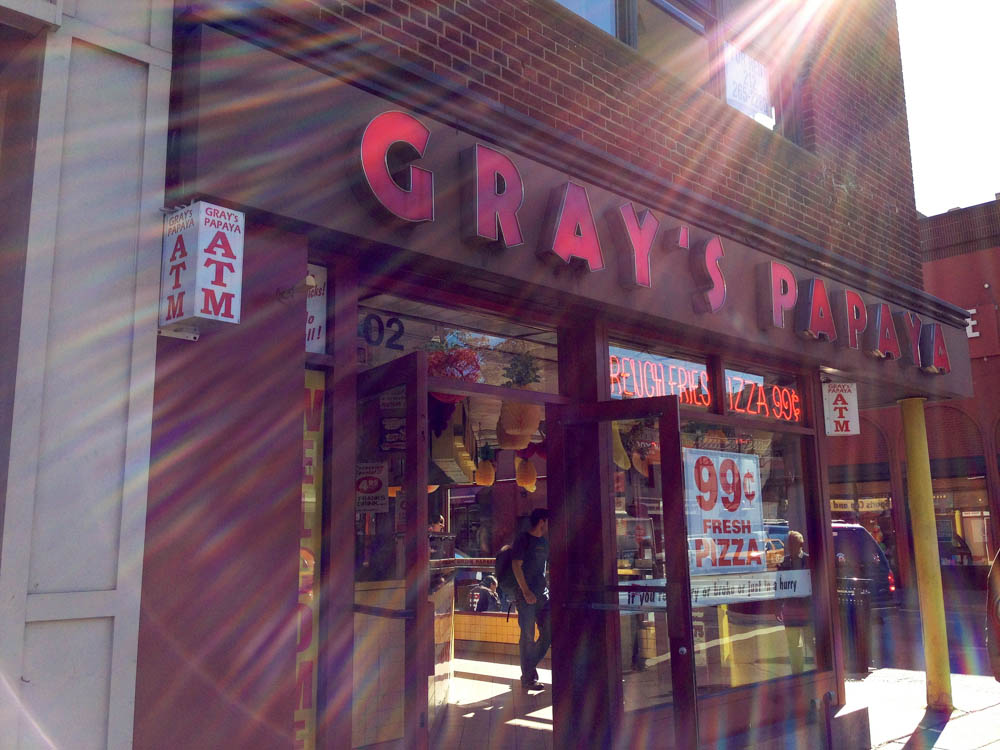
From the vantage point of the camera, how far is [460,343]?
5.45 metres

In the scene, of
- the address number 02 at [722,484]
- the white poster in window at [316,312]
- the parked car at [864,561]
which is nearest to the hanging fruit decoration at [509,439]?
the address number 02 at [722,484]

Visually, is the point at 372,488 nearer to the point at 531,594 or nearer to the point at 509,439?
the point at 509,439

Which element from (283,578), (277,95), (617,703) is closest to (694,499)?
(617,703)

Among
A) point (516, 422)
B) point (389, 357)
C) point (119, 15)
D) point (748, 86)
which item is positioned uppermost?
point (748, 86)

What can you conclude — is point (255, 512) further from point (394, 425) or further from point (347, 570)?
point (394, 425)

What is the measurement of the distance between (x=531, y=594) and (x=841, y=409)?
3617mm

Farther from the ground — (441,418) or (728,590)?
(441,418)

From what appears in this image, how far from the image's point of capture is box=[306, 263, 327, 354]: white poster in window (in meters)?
4.37

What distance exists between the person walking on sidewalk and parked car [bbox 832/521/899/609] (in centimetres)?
750

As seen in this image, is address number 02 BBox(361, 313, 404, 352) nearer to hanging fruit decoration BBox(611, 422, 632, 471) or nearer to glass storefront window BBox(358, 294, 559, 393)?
glass storefront window BBox(358, 294, 559, 393)

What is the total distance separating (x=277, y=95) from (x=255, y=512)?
6.39 feet

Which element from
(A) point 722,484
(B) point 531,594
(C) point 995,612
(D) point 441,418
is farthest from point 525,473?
(C) point 995,612

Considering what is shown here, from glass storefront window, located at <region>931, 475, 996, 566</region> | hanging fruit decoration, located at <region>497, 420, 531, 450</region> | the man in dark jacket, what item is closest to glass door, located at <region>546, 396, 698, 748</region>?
hanging fruit decoration, located at <region>497, 420, 531, 450</region>

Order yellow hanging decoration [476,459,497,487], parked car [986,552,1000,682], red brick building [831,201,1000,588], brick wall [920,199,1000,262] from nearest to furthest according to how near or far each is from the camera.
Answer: parked car [986,552,1000,682], yellow hanging decoration [476,459,497,487], red brick building [831,201,1000,588], brick wall [920,199,1000,262]
